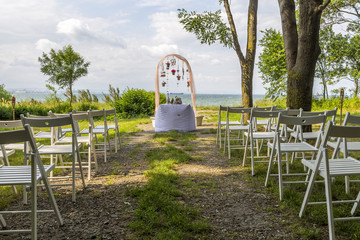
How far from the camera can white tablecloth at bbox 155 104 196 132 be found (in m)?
8.50

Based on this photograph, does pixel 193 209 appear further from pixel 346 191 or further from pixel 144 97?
pixel 144 97

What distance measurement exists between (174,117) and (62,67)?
452 inches

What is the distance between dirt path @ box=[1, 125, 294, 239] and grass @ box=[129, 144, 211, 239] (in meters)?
0.10

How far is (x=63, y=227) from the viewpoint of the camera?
2.63 m

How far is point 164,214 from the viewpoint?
9.29 ft

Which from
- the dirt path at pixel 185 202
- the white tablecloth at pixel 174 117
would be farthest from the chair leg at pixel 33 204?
the white tablecloth at pixel 174 117

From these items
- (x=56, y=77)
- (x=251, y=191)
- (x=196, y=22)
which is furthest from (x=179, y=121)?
(x=56, y=77)

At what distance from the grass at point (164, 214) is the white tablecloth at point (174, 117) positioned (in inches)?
175

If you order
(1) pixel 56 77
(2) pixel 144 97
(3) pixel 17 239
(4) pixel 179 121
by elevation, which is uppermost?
(1) pixel 56 77

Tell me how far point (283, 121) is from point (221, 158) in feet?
7.71

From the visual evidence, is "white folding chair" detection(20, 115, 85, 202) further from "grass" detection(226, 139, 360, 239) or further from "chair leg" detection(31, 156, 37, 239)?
"grass" detection(226, 139, 360, 239)

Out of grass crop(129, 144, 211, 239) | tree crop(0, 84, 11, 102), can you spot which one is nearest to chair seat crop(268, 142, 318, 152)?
grass crop(129, 144, 211, 239)

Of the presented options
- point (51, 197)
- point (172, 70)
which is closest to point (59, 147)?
point (51, 197)

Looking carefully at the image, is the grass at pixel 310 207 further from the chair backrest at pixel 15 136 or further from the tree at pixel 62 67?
the tree at pixel 62 67
